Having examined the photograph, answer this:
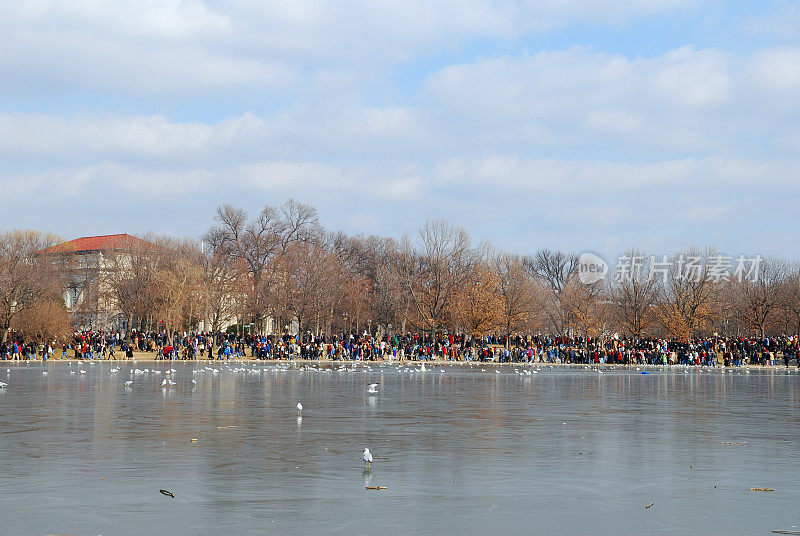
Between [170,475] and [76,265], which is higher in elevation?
[76,265]

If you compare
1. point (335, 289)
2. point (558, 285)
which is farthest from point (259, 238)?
point (558, 285)

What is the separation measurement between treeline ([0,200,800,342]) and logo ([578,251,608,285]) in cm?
1358

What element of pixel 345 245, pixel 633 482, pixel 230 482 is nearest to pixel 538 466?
pixel 633 482

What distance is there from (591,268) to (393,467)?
369 feet

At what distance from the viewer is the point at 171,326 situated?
6550 cm

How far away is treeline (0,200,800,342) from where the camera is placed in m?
69.6

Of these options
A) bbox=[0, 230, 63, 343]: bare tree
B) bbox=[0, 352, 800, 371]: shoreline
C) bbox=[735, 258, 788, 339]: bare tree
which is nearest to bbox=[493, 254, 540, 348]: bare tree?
bbox=[0, 352, 800, 371]: shoreline

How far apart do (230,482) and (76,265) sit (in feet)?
298

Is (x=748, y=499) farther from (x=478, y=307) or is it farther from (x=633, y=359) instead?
(x=478, y=307)

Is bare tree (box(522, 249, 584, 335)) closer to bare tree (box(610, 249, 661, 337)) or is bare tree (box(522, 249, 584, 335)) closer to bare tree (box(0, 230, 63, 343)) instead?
bare tree (box(610, 249, 661, 337))

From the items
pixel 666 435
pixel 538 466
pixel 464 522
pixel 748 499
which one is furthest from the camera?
pixel 666 435

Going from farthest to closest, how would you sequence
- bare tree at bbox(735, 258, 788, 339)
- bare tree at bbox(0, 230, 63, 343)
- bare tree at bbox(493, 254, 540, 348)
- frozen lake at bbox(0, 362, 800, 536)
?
1. bare tree at bbox(735, 258, 788, 339)
2. bare tree at bbox(493, 254, 540, 348)
3. bare tree at bbox(0, 230, 63, 343)
4. frozen lake at bbox(0, 362, 800, 536)

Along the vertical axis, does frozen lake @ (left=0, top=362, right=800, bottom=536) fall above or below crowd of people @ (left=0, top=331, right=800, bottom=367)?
below

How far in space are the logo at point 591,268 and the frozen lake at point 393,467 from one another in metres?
97.1
